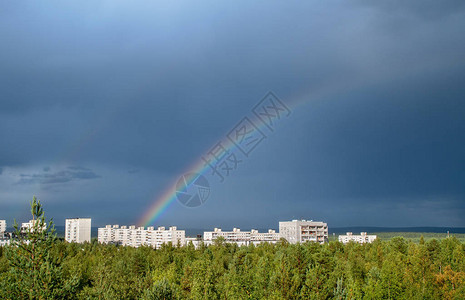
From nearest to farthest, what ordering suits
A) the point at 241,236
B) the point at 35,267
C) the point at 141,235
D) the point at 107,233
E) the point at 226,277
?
the point at 35,267 → the point at 226,277 → the point at 241,236 → the point at 141,235 → the point at 107,233

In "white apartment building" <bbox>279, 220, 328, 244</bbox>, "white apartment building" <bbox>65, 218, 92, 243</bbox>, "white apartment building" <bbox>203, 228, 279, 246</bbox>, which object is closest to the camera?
"white apartment building" <bbox>279, 220, 328, 244</bbox>

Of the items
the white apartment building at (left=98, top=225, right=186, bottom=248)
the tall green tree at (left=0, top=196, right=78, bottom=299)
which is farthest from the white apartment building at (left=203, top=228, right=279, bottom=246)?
the tall green tree at (left=0, top=196, right=78, bottom=299)

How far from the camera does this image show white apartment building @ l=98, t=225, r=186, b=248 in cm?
12706

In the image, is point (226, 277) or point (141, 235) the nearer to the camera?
point (226, 277)

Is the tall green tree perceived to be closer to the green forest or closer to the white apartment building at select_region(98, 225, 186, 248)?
the green forest

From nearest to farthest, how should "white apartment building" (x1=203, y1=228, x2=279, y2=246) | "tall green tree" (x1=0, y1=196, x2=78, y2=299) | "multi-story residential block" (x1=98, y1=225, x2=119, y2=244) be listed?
1. "tall green tree" (x1=0, y1=196, x2=78, y2=299)
2. "white apartment building" (x1=203, y1=228, x2=279, y2=246)
3. "multi-story residential block" (x1=98, y1=225, x2=119, y2=244)

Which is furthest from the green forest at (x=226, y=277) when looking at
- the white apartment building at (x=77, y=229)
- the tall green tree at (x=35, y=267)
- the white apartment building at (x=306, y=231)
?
the white apartment building at (x=77, y=229)

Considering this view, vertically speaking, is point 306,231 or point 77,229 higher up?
point 77,229

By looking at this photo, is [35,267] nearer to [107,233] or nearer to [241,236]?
[241,236]

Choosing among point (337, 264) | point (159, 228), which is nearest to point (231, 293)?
point (337, 264)

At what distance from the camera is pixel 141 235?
134 meters

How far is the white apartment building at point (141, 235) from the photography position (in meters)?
127

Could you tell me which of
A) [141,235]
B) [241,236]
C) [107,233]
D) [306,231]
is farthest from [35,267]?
[107,233]

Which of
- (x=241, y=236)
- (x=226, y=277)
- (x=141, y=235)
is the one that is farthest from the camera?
(x=141, y=235)
